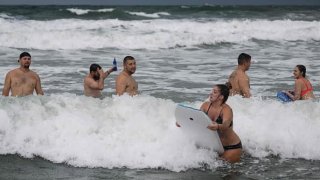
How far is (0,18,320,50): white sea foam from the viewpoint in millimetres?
21062

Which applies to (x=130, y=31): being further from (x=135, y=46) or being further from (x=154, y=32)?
(x=135, y=46)

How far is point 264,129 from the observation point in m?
7.21

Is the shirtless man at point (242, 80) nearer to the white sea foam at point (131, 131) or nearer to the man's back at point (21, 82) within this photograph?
the white sea foam at point (131, 131)

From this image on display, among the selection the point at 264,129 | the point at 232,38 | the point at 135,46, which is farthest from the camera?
the point at 232,38

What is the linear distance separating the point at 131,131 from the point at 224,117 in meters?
1.49

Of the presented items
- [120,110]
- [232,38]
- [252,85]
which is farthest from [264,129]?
[232,38]

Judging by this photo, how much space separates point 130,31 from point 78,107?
17605mm

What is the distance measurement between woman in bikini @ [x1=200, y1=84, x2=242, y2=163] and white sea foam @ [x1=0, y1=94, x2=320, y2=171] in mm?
189

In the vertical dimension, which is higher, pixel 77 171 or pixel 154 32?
pixel 154 32

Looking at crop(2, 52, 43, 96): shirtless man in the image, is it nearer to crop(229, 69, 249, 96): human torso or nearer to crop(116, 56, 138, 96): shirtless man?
crop(116, 56, 138, 96): shirtless man

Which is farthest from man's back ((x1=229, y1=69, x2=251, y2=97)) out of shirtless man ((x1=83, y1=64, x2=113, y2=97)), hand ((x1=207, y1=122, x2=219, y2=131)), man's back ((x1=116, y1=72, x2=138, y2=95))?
hand ((x1=207, y1=122, x2=219, y2=131))

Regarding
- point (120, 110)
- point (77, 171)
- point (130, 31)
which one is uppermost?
point (130, 31)

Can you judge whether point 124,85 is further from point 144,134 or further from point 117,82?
point 144,134

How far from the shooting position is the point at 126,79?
793cm
